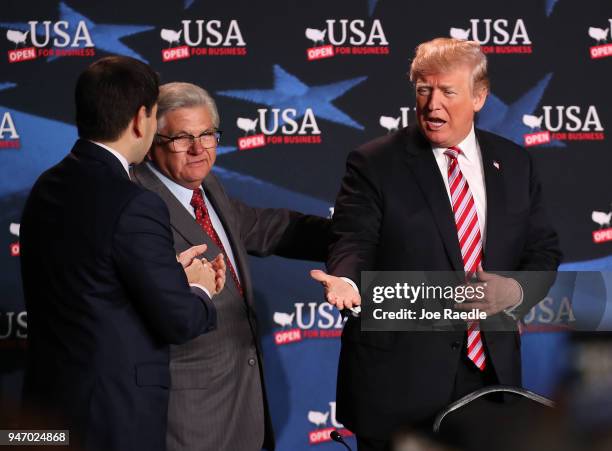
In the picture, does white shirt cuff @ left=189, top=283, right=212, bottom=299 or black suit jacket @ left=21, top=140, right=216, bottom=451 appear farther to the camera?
white shirt cuff @ left=189, top=283, right=212, bottom=299

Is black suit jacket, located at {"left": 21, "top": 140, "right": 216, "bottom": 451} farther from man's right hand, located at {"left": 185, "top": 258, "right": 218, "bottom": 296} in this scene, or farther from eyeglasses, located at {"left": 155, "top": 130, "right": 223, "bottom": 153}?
eyeglasses, located at {"left": 155, "top": 130, "right": 223, "bottom": 153}

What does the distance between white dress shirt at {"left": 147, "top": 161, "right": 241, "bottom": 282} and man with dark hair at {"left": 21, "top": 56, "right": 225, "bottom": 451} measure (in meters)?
0.43

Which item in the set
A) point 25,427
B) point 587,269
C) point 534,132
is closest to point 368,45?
point 534,132

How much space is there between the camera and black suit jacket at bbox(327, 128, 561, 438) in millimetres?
2268

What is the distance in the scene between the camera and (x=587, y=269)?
4.03 metres

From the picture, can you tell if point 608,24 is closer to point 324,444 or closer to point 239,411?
point 324,444

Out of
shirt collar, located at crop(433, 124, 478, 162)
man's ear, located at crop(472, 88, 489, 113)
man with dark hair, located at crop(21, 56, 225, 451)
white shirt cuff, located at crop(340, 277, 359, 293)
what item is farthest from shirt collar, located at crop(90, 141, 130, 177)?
man's ear, located at crop(472, 88, 489, 113)

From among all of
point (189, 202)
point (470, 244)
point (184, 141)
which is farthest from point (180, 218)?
point (470, 244)

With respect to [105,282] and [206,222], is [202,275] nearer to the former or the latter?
[105,282]

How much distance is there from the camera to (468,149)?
243cm

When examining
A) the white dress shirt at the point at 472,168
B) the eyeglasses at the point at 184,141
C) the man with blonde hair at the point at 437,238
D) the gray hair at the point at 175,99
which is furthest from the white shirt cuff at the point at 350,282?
the gray hair at the point at 175,99

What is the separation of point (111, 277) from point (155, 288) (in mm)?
109

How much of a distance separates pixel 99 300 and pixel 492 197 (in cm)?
113

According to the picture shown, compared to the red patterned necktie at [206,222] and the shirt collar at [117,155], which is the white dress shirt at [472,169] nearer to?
the red patterned necktie at [206,222]
